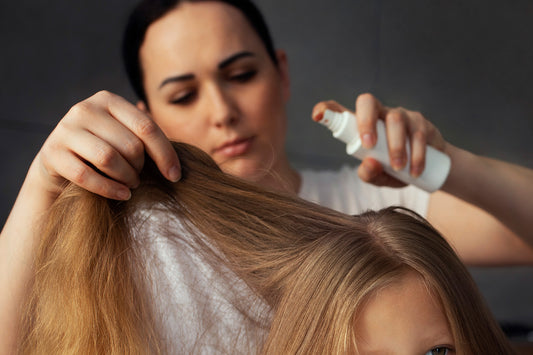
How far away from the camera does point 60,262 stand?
0.46 metres

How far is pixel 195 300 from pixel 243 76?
42cm

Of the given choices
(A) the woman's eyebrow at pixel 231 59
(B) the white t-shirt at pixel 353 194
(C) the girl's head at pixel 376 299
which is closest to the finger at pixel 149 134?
(C) the girl's head at pixel 376 299

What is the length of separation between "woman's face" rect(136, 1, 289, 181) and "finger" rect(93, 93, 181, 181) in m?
0.32

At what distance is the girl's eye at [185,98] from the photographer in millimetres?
827

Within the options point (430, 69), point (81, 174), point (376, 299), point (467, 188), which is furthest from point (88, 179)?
point (430, 69)

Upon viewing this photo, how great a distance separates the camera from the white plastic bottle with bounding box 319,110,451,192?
58 centimetres

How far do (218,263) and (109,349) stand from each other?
13 centimetres

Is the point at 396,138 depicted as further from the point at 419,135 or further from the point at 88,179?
the point at 88,179

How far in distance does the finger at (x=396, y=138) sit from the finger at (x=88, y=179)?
11.9 inches

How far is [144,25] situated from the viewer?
888 mm

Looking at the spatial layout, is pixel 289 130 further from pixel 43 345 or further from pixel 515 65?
pixel 43 345

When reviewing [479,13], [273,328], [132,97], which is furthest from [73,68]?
[479,13]

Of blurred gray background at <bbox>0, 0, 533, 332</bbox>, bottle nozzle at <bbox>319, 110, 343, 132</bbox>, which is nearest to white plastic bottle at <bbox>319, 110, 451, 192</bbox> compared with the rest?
bottle nozzle at <bbox>319, 110, 343, 132</bbox>

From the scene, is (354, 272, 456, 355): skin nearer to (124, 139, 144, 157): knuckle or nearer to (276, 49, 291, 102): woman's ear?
(124, 139, 144, 157): knuckle
